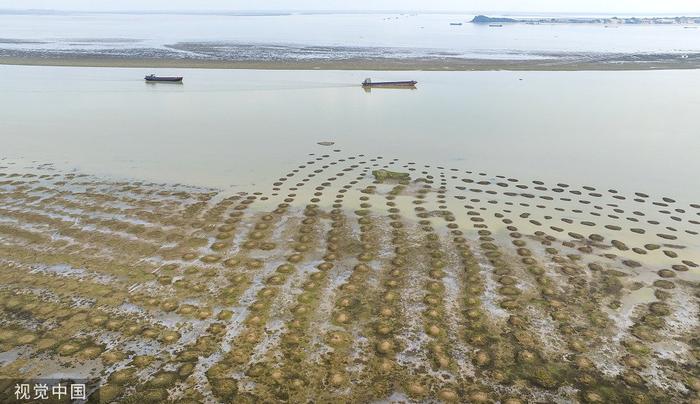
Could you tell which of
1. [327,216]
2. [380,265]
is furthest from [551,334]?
[327,216]

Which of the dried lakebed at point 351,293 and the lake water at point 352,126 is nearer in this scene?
the dried lakebed at point 351,293

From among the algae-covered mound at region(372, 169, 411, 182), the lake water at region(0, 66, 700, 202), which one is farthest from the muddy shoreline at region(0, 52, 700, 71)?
the algae-covered mound at region(372, 169, 411, 182)

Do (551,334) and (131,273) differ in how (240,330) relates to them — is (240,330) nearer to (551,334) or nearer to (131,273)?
(131,273)

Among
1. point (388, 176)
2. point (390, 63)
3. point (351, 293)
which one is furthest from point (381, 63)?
point (351, 293)

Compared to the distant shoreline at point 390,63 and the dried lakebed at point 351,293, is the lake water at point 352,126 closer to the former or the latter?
the dried lakebed at point 351,293

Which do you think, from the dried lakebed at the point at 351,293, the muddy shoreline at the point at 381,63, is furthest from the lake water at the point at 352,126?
the muddy shoreline at the point at 381,63

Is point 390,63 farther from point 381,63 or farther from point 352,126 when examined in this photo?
point 352,126
